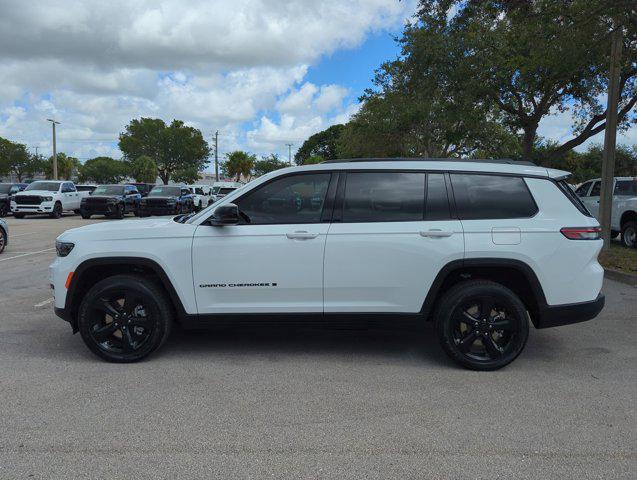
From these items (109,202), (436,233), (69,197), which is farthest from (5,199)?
(436,233)

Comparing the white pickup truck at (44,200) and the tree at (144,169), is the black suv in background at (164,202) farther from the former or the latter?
the tree at (144,169)

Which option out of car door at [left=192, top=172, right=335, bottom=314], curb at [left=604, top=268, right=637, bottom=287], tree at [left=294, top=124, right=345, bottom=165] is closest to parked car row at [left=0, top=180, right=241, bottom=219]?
curb at [left=604, top=268, right=637, bottom=287]

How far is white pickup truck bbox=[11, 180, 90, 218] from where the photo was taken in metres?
24.4

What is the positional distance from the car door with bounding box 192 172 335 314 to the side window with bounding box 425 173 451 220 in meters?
0.85

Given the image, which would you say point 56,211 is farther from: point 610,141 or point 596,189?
point 610,141

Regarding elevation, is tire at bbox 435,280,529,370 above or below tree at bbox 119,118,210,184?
below

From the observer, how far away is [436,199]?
459 centimetres

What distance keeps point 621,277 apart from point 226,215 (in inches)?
286

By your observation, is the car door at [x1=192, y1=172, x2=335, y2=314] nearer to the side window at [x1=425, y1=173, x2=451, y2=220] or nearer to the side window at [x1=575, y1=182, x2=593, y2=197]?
the side window at [x1=425, y1=173, x2=451, y2=220]

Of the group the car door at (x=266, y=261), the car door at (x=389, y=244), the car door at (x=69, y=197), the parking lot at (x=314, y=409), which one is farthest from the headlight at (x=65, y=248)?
the car door at (x=69, y=197)

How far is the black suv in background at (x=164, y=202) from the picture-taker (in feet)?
82.9

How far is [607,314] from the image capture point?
662 centimetres

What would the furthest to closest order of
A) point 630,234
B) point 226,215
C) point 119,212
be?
point 119,212 → point 630,234 → point 226,215

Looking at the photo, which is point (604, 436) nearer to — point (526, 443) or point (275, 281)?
point (526, 443)
